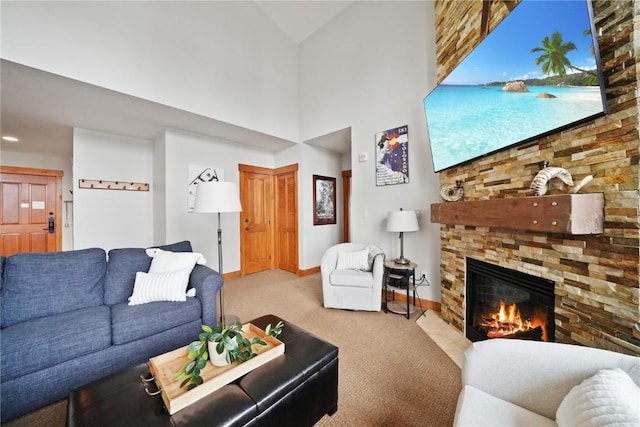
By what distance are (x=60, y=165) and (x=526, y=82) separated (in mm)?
6851

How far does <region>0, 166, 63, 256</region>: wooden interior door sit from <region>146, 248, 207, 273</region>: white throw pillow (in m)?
3.83

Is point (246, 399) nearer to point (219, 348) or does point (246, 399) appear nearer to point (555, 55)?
point (219, 348)

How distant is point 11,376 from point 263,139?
357cm

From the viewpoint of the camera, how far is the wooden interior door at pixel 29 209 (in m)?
3.93

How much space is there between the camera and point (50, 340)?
1.40m

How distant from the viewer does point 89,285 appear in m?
1.87

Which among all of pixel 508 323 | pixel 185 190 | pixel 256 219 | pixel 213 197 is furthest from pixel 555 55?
pixel 256 219

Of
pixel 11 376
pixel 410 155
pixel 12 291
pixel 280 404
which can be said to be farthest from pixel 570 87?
pixel 12 291

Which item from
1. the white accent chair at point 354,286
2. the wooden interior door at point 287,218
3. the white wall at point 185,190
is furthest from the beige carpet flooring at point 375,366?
the wooden interior door at point 287,218

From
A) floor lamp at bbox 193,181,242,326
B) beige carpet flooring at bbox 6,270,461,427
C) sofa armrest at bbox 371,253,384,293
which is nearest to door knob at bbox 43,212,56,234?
beige carpet flooring at bbox 6,270,461,427

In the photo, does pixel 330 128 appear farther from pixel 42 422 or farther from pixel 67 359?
pixel 42 422

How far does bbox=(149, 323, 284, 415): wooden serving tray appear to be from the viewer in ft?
3.05

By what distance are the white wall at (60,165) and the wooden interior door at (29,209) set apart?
0.21ft

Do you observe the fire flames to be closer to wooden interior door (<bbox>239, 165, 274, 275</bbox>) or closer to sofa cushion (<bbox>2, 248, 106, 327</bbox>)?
sofa cushion (<bbox>2, 248, 106, 327</bbox>)
